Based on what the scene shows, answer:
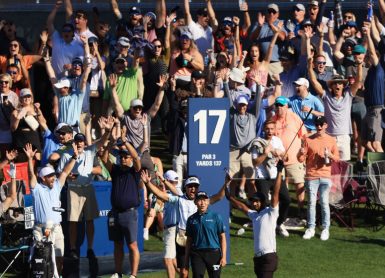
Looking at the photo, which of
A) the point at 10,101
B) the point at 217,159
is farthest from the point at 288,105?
the point at 10,101

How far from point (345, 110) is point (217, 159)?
137 inches

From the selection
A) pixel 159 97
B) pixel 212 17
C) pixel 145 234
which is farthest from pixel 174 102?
pixel 145 234

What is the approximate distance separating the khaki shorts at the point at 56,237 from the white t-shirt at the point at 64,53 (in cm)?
534

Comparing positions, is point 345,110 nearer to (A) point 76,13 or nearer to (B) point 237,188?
(B) point 237,188

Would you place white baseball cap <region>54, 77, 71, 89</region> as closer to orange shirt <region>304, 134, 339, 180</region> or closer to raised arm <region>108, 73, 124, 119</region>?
raised arm <region>108, 73, 124, 119</region>

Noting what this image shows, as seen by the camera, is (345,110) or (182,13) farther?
(182,13)

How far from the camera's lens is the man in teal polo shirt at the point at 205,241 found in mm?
21266

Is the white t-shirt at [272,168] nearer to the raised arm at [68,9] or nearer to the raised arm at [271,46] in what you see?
the raised arm at [271,46]

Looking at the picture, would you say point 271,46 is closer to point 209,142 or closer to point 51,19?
point 51,19

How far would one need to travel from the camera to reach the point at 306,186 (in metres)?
25.7

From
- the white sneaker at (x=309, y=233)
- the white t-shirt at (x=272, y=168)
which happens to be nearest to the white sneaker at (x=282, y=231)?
the white sneaker at (x=309, y=233)

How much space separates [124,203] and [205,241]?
2.27 meters

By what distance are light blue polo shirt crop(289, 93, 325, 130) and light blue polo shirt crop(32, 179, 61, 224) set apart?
565 cm

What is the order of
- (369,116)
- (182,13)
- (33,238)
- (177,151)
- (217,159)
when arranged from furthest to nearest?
(182,13) < (369,116) < (177,151) < (217,159) < (33,238)
